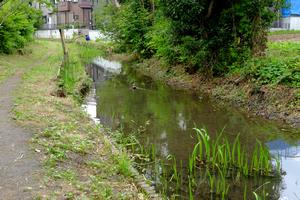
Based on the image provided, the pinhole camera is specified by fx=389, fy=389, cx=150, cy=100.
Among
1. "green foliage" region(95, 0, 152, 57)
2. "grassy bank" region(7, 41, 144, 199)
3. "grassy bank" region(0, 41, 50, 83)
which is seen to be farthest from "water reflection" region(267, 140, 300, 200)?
"green foliage" region(95, 0, 152, 57)

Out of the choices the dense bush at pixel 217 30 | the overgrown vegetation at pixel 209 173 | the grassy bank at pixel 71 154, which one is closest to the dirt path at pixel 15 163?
the grassy bank at pixel 71 154

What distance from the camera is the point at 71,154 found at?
7395mm

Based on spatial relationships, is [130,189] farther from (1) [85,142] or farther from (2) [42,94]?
(2) [42,94]

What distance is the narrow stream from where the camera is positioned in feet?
23.9

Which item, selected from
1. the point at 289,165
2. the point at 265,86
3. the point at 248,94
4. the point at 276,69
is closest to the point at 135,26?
the point at 248,94

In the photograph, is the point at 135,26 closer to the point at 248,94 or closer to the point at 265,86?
the point at 248,94

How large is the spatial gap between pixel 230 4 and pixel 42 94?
8780 millimetres

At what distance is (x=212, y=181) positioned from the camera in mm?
7070

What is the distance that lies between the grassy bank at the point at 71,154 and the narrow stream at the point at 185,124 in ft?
4.25

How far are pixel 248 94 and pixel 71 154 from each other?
8.04 metres

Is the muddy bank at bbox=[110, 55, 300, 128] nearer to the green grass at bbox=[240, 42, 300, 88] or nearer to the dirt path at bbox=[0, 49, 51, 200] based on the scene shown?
the green grass at bbox=[240, 42, 300, 88]

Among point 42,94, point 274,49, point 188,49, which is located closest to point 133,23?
point 188,49

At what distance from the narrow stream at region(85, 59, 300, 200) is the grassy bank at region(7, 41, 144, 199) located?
1.30m

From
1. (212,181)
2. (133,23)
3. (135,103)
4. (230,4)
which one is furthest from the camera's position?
(133,23)
